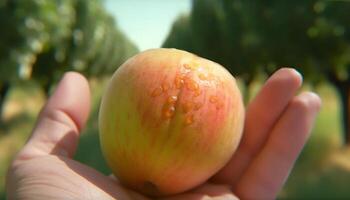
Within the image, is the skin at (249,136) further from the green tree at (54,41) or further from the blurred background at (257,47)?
the blurred background at (257,47)

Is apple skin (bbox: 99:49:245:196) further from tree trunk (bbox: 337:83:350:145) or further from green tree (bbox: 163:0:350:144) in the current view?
tree trunk (bbox: 337:83:350:145)

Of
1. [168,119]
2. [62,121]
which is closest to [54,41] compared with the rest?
[62,121]

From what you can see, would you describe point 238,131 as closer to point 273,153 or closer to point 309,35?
point 273,153

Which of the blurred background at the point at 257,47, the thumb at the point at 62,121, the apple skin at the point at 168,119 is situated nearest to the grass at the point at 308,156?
the blurred background at the point at 257,47

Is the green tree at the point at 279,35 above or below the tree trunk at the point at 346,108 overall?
above

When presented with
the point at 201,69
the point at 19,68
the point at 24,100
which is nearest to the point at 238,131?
the point at 201,69

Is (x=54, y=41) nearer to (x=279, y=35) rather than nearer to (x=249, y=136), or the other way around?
(x=279, y=35)
